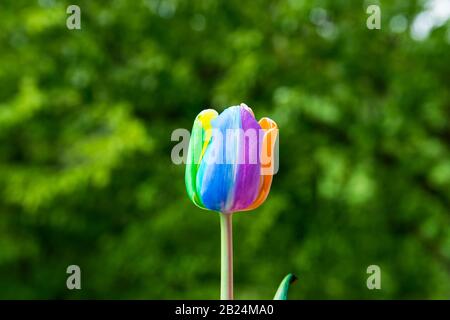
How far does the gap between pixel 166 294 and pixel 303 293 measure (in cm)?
47

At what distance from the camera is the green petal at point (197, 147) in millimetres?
295

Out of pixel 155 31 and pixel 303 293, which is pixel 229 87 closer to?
pixel 155 31

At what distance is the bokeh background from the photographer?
1957mm

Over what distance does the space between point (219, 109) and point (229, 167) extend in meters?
1.82

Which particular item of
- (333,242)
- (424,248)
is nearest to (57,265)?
(333,242)

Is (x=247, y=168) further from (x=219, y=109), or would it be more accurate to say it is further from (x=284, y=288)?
(x=219, y=109)

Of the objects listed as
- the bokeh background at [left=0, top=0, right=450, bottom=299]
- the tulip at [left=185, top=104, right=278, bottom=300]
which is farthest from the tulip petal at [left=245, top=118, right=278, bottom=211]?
the bokeh background at [left=0, top=0, right=450, bottom=299]

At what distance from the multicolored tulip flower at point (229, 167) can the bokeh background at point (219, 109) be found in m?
1.56

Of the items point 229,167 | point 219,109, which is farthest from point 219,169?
point 219,109

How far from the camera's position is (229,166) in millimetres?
284

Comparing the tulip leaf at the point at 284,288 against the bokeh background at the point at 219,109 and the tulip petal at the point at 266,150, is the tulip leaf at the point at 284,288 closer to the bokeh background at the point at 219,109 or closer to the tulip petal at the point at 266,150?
the tulip petal at the point at 266,150

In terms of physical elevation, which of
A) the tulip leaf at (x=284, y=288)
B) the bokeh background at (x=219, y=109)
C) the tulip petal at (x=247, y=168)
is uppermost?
the bokeh background at (x=219, y=109)

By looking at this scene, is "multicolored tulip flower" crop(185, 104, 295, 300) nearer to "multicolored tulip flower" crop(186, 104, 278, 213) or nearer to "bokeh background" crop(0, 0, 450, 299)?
"multicolored tulip flower" crop(186, 104, 278, 213)

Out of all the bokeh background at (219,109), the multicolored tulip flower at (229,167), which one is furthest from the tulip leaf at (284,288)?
the bokeh background at (219,109)
